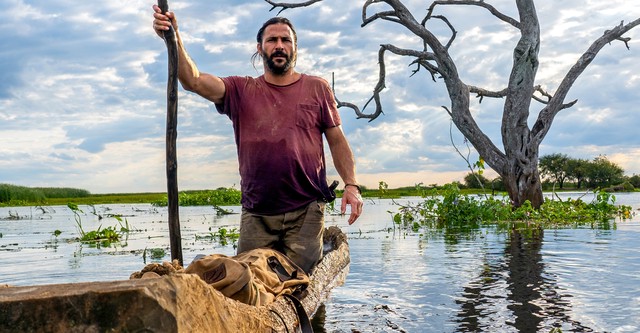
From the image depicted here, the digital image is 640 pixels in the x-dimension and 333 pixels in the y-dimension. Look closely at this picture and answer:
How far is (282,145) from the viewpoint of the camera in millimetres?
4977

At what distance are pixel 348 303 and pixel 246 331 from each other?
10.4ft

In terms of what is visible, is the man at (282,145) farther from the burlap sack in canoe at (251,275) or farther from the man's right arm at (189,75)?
the burlap sack in canoe at (251,275)

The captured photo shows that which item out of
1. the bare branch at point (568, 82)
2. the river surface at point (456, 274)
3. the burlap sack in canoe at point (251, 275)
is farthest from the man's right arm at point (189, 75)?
the bare branch at point (568, 82)

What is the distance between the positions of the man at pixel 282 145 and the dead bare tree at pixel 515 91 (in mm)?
10938

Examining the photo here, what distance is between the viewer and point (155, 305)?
6.64 feet

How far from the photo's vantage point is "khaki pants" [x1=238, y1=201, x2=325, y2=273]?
517 cm

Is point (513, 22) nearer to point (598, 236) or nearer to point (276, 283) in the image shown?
point (598, 236)

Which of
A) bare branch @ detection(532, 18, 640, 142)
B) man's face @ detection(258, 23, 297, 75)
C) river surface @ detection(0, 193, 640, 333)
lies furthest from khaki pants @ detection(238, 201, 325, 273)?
bare branch @ detection(532, 18, 640, 142)

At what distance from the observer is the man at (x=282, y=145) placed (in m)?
5.00

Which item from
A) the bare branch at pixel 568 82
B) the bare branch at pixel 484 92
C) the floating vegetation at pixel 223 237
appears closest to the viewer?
the floating vegetation at pixel 223 237

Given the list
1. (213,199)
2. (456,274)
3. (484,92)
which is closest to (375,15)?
(484,92)

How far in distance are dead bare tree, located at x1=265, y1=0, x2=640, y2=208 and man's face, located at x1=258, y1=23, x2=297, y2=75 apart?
11.2 m

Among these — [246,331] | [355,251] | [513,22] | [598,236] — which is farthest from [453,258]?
[513,22]

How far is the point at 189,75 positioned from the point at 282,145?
2.82ft
